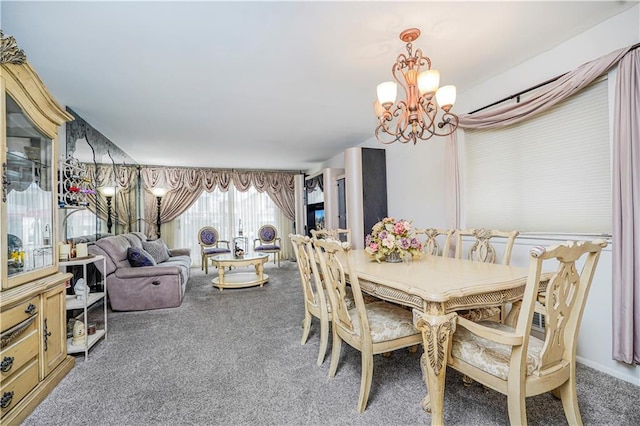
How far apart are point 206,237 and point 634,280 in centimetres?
635

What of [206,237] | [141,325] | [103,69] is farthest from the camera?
[206,237]

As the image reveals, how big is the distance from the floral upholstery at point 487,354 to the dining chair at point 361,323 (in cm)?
32

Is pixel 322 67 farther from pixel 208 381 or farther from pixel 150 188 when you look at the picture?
pixel 150 188

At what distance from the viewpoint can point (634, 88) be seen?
1811 mm

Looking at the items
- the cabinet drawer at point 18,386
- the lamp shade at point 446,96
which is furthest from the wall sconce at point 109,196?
the lamp shade at point 446,96

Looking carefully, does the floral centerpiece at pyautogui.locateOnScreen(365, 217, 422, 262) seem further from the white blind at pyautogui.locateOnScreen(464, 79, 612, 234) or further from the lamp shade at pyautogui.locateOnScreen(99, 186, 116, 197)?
the lamp shade at pyautogui.locateOnScreen(99, 186, 116, 197)

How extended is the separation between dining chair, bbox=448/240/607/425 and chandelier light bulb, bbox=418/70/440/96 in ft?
3.82

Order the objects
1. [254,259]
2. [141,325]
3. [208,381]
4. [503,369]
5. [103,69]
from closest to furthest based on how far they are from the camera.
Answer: [503,369] < [208,381] < [103,69] < [141,325] < [254,259]

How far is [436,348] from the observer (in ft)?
4.61

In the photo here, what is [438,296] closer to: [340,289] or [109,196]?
[340,289]

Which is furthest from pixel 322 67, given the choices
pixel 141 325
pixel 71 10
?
pixel 141 325

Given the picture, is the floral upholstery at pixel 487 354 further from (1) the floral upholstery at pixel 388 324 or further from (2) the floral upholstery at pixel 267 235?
(2) the floral upholstery at pixel 267 235

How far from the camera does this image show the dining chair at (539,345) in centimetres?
119

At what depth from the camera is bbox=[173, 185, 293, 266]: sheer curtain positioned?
7098 millimetres
